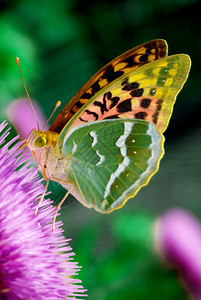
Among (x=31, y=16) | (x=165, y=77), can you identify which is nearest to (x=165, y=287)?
(x=165, y=77)

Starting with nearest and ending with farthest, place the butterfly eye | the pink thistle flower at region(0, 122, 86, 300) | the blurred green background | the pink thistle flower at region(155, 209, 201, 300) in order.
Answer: the pink thistle flower at region(0, 122, 86, 300)
the butterfly eye
the blurred green background
the pink thistle flower at region(155, 209, 201, 300)

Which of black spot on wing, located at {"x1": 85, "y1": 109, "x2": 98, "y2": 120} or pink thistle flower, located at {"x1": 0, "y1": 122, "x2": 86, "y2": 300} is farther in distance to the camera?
black spot on wing, located at {"x1": 85, "y1": 109, "x2": 98, "y2": 120}

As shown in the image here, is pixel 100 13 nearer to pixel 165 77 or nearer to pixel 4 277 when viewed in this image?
pixel 165 77

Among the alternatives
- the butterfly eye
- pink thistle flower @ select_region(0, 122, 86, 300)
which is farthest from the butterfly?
pink thistle flower @ select_region(0, 122, 86, 300)

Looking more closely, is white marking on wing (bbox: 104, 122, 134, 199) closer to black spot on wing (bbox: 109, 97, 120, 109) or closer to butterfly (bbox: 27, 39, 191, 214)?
butterfly (bbox: 27, 39, 191, 214)

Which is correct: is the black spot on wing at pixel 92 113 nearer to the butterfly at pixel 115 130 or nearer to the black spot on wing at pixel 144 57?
the butterfly at pixel 115 130

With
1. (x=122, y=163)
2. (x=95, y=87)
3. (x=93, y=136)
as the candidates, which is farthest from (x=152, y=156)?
(x=95, y=87)
